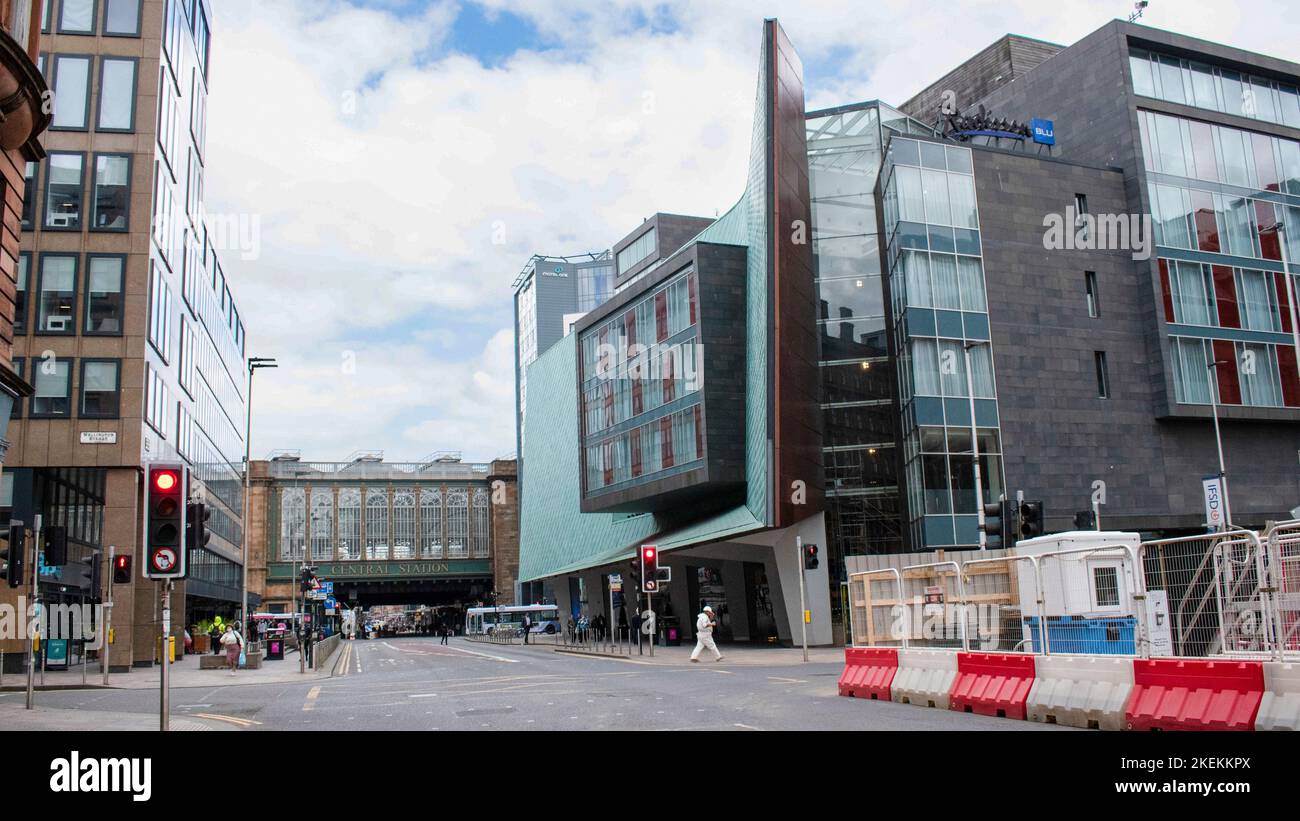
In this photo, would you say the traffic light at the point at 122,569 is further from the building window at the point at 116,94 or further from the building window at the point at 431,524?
the building window at the point at 431,524

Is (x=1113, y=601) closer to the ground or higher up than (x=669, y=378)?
closer to the ground

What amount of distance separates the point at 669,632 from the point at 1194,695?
41.1 metres

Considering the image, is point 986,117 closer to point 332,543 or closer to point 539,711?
point 539,711

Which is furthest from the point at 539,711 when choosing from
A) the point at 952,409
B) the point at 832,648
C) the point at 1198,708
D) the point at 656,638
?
the point at 656,638

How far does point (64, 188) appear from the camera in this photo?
127 ft

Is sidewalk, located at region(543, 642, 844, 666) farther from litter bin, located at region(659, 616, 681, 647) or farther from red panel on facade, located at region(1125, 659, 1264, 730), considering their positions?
red panel on facade, located at region(1125, 659, 1264, 730)

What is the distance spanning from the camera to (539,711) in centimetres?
1683

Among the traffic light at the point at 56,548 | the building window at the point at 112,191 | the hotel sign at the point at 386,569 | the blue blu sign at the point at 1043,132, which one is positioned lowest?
the traffic light at the point at 56,548

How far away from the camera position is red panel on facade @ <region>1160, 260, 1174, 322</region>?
49.6 meters

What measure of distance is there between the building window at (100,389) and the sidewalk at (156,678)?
8635 mm

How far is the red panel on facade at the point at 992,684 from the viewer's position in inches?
561

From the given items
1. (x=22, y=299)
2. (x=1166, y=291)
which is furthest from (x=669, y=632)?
(x=22, y=299)

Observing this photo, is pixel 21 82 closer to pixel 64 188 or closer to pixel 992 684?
pixel 992 684

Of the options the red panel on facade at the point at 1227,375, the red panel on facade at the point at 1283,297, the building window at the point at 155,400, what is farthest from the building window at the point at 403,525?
the red panel on facade at the point at 1283,297
